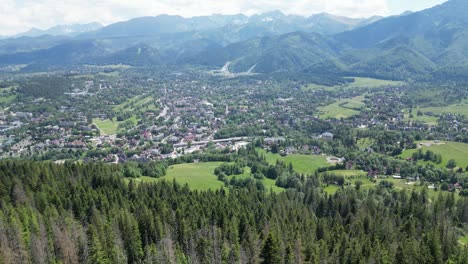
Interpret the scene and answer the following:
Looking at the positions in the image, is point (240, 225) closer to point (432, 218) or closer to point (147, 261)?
point (147, 261)

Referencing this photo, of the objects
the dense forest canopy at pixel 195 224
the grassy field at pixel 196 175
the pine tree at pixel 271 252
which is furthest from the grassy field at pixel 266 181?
the pine tree at pixel 271 252

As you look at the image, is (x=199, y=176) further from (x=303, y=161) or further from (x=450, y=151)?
(x=450, y=151)

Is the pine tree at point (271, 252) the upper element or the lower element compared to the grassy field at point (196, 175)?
upper

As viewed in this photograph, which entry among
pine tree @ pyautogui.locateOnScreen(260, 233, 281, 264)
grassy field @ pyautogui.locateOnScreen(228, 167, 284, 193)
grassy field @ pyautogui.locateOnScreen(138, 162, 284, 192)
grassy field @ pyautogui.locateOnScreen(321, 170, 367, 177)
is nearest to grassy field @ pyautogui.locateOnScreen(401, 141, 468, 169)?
grassy field @ pyautogui.locateOnScreen(321, 170, 367, 177)

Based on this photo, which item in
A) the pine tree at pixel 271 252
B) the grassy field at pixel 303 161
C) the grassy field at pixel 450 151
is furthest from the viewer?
the grassy field at pixel 303 161

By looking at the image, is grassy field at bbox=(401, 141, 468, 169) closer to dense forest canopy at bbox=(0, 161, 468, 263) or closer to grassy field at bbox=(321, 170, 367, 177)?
grassy field at bbox=(321, 170, 367, 177)

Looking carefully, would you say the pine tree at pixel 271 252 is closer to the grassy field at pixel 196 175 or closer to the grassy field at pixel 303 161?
the grassy field at pixel 196 175
